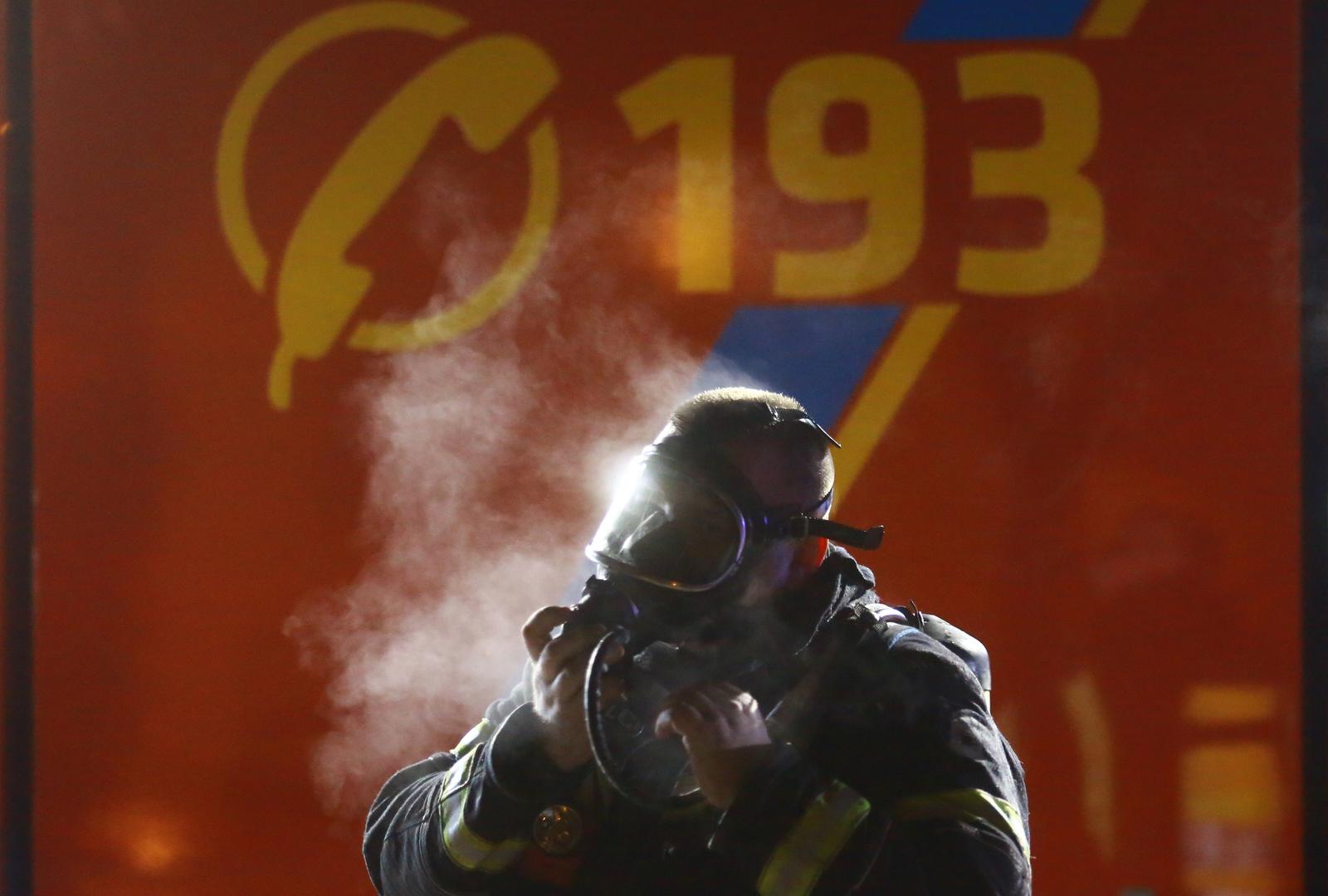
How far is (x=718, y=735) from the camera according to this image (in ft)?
4.75

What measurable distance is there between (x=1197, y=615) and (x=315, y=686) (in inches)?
86.3

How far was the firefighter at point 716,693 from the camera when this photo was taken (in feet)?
5.17

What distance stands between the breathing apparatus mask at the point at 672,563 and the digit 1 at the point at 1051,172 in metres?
1.11

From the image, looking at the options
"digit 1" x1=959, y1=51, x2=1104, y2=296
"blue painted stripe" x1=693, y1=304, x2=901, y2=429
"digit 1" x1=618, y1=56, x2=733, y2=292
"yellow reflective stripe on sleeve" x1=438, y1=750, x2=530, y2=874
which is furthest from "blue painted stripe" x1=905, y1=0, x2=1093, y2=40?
"yellow reflective stripe on sleeve" x1=438, y1=750, x2=530, y2=874

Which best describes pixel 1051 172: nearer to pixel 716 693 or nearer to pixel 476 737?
pixel 716 693

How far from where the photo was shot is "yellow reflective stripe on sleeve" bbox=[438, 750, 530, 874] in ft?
5.60

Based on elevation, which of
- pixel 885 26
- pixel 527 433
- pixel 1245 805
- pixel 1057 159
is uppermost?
pixel 885 26

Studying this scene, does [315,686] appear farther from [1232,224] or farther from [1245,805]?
[1232,224]

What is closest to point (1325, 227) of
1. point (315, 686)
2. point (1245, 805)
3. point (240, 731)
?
point (1245, 805)

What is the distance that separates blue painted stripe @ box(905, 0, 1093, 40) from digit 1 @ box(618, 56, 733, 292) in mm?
493

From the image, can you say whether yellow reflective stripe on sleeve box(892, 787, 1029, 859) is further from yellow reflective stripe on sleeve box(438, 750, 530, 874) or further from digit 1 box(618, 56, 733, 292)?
digit 1 box(618, 56, 733, 292)

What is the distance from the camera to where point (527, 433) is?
9.07 feet

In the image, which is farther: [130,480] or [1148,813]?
[130,480]

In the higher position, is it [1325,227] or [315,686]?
[1325,227]
